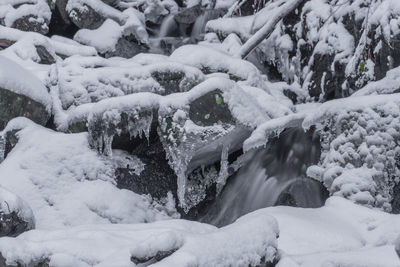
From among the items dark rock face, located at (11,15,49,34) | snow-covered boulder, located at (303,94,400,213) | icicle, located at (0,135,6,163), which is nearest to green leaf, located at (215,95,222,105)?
snow-covered boulder, located at (303,94,400,213)

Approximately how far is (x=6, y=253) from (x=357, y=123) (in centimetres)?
397

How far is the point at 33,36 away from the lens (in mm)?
8883

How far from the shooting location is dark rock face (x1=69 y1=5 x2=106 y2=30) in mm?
12047

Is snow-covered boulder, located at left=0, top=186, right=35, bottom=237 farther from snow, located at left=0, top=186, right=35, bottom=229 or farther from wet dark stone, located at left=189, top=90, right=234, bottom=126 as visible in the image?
wet dark stone, located at left=189, top=90, right=234, bottom=126

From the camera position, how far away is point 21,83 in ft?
23.0

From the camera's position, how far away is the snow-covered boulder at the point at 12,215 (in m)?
4.77

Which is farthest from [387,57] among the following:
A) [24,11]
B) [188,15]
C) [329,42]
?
[24,11]

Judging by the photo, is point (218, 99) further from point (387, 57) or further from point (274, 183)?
point (387, 57)

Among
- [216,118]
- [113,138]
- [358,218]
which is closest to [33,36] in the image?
[113,138]

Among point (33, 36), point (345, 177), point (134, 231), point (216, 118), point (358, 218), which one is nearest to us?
point (134, 231)

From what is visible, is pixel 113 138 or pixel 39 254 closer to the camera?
pixel 39 254

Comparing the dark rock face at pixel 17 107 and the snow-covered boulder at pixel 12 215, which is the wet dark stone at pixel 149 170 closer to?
the dark rock face at pixel 17 107

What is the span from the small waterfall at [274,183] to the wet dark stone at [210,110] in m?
0.84

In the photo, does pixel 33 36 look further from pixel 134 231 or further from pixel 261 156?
pixel 134 231
